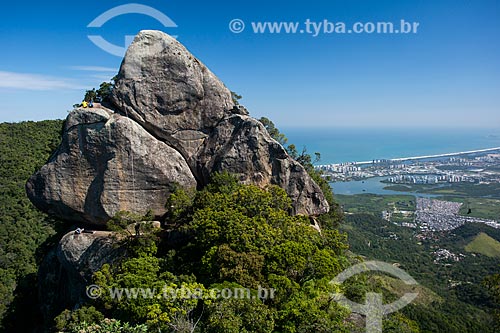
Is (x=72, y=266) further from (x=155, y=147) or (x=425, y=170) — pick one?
(x=425, y=170)

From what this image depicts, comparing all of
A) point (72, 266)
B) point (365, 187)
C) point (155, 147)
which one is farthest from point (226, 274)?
point (365, 187)

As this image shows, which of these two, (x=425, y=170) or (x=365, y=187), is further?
(x=425, y=170)

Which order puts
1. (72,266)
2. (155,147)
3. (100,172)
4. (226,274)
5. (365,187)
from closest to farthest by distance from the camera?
(226,274) → (72,266) → (100,172) → (155,147) → (365,187)

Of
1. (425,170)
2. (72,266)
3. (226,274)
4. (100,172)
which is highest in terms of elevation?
(100,172)

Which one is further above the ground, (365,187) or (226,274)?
(226,274)

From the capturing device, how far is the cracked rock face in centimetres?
1722

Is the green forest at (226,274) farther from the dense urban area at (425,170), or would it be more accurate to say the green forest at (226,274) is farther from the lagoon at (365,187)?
the dense urban area at (425,170)

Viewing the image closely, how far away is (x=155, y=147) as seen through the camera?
18.1 m

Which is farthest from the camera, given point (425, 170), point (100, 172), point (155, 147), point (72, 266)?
point (425, 170)

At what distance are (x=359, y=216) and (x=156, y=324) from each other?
7718 centimetres

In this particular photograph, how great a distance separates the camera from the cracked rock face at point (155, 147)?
56.5 ft

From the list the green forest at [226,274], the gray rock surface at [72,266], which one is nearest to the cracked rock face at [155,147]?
the gray rock surface at [72,266]

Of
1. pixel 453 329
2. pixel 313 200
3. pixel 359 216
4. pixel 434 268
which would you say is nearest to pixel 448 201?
pixel 359 216

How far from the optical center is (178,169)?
18578 mm
